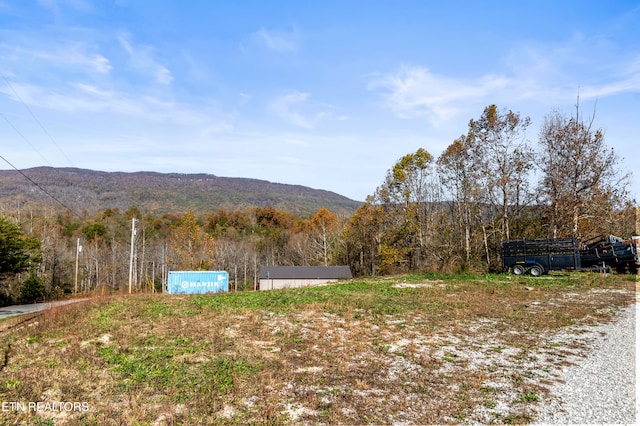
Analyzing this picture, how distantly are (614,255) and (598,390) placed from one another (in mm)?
18033

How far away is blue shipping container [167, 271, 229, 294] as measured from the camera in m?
31.6

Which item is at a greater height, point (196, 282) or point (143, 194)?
point (143, 194)

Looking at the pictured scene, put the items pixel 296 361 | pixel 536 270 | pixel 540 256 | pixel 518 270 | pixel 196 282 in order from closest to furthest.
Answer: pixel 296 361, pixel 540 256, pixel 536 270, pixel 518 270, pixel 196 282

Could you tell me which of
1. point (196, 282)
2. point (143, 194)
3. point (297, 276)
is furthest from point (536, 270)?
point (143, 194)

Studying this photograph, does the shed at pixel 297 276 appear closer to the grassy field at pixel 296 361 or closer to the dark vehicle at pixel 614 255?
the dark vehicle at pixel 614 255

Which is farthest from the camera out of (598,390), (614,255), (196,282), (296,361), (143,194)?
(143,194)

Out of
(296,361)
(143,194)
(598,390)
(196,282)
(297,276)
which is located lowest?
(297,276)

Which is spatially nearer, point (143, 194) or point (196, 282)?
point (196, 282)

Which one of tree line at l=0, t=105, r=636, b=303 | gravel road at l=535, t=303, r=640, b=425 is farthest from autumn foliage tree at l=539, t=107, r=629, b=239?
gravel road at l=535, t=303, r=640, b=425

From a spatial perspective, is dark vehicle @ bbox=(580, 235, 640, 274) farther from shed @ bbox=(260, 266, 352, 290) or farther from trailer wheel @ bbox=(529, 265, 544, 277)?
shed @ bbox=(260, 266, 352, 290)

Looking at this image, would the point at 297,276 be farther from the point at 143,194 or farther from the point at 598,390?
the point at 143,194

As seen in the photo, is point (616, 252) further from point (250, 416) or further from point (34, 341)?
point (34, 341)

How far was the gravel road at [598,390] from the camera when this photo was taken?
5207 mm

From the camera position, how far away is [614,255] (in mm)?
20266
